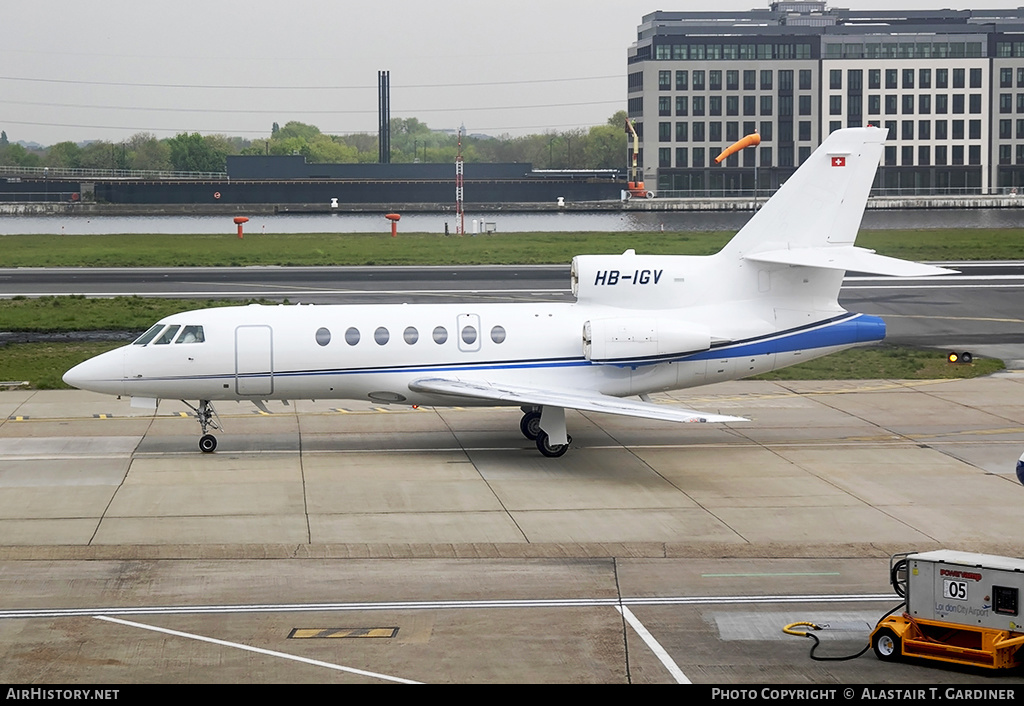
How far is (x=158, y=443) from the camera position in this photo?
92.3ft

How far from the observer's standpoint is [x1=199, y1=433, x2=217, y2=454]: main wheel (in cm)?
2705

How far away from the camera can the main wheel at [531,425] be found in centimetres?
2814

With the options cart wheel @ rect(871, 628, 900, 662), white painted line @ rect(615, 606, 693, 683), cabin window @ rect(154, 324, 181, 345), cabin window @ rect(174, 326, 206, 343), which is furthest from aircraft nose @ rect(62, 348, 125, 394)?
cart wheel @ rect(871, 628, 900, 662)

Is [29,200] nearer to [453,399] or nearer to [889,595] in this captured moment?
[453,399]

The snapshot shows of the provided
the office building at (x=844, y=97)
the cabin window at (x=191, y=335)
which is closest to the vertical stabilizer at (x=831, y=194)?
the cabin window at (x=191, y=335)

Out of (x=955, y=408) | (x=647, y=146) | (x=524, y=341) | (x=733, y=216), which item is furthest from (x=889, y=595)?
(x=647, y=146)

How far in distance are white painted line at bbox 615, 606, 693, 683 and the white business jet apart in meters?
10.2

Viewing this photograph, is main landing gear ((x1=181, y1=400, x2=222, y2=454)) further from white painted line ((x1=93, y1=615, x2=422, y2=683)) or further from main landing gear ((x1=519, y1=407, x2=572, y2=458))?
white painted line ((x1=93, y1=615, x2=422, y2=683))

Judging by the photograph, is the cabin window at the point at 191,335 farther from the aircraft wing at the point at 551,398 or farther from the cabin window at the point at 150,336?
the aircraft wing at the point at 551,398

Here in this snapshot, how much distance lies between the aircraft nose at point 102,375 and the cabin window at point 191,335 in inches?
53.5

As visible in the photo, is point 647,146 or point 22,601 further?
point 647,146

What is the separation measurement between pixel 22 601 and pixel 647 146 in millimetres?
145795

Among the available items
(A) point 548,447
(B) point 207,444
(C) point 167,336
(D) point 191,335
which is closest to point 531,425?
(A) point 548,447

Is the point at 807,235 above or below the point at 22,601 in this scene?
above
